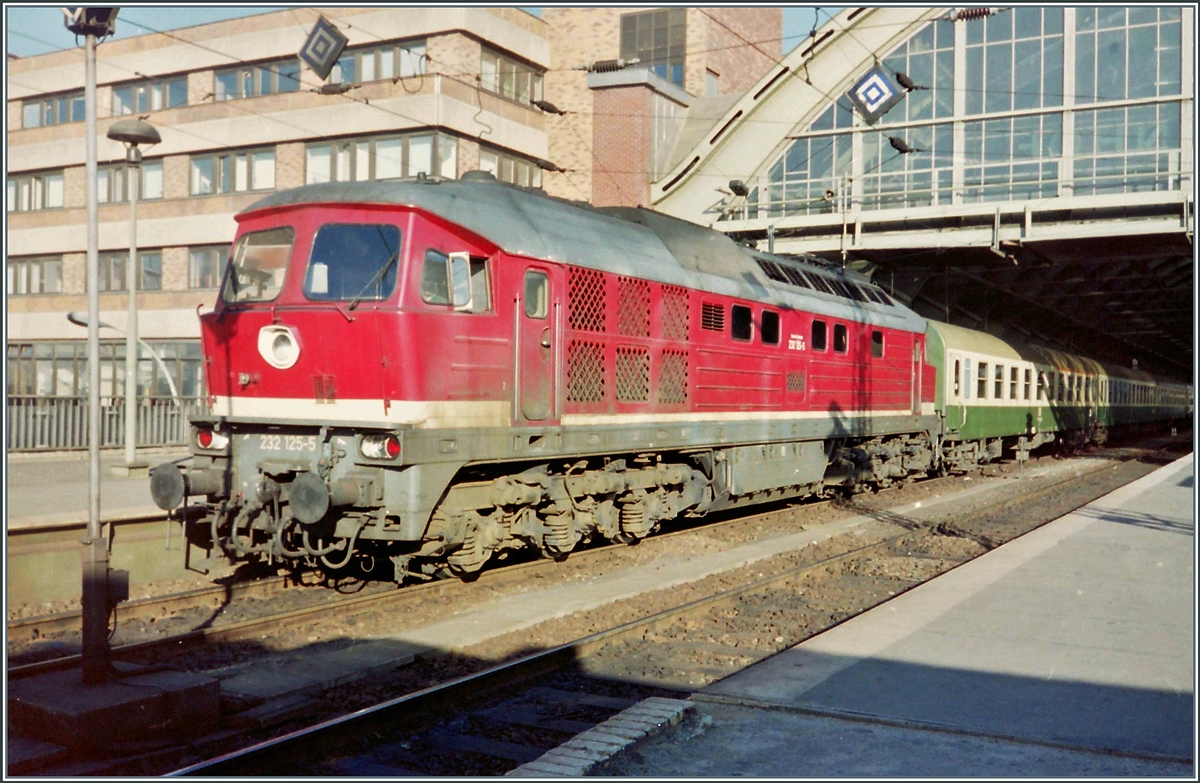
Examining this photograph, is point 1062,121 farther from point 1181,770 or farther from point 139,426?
point 1181,770

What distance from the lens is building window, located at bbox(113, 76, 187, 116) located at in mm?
37750

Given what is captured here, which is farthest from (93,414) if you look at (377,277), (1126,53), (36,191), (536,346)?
(36,191)

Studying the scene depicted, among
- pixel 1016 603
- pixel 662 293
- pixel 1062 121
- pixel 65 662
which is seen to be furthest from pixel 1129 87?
pixel 65 662

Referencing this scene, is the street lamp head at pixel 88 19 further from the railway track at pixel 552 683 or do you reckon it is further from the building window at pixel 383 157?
the building window at pixel 383 157

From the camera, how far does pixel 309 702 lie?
Result: 7.38 m

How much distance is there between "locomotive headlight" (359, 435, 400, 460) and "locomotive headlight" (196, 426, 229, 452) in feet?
5.89

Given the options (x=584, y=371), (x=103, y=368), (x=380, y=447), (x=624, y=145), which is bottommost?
(x=380, y=447)

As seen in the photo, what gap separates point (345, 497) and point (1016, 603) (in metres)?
6.28

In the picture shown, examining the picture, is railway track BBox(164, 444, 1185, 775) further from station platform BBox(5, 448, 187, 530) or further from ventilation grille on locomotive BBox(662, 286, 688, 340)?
station platform BBox(5, 448, 187, 530)

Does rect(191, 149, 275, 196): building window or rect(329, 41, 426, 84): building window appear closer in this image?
rect(329, 41, 426, 84): building window

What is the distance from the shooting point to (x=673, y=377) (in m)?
13.4

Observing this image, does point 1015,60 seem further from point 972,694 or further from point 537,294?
point 972,694

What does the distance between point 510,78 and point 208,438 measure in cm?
2785

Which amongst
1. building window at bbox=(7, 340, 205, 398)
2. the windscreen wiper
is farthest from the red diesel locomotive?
building window at bbox=(7, 340, 205, 398)
